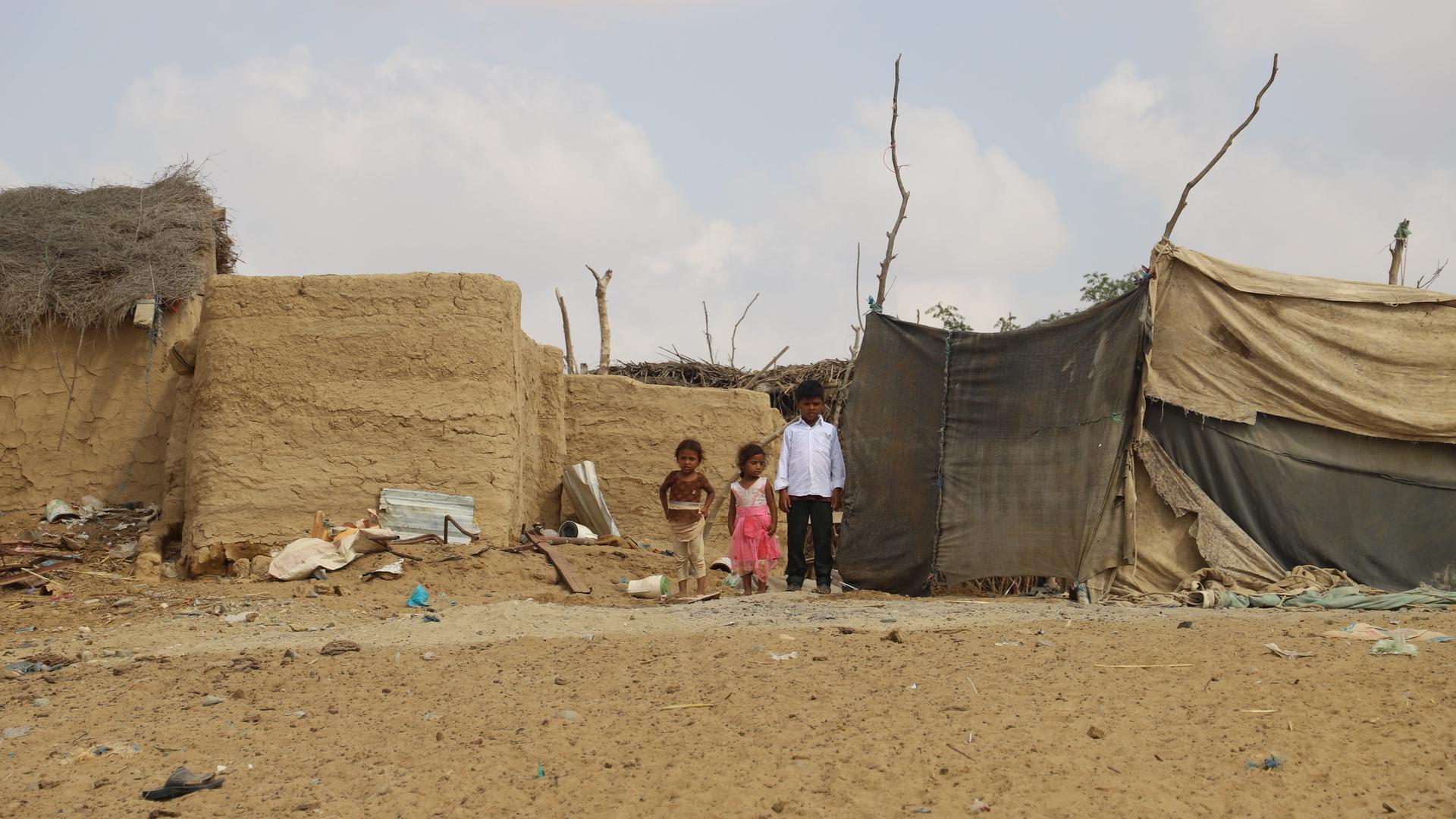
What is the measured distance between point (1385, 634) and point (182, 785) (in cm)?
389

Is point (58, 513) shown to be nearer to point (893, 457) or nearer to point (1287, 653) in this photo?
point (893, 457)

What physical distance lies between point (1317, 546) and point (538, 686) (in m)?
4.03

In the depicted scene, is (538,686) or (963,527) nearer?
(538,686)

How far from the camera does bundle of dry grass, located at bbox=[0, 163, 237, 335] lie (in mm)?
7961

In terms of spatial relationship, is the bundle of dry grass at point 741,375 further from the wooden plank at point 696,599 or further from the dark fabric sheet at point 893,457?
the wooden plank at point 696,599

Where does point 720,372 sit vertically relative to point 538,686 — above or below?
above

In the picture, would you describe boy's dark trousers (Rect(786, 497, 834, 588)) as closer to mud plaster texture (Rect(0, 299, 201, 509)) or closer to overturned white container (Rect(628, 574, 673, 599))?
overturned white container (Rect(628, 574, 673, 599))

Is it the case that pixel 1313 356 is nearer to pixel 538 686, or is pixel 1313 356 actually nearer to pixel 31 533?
pixel 538 686

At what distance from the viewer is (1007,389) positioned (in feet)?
21.0

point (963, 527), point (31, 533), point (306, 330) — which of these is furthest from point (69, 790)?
point (31, 533)

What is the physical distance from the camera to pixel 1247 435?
19.3ft

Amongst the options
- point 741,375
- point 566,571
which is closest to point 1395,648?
point 566,571

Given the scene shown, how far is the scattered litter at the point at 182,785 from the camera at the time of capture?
3059mm

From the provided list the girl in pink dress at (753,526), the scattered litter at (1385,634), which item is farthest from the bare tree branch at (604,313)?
the scattered litter at (1385,634)
